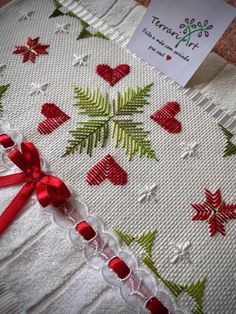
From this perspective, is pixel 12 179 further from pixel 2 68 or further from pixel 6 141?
pixel 2 68

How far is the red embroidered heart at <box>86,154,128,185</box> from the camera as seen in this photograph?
0.53 m

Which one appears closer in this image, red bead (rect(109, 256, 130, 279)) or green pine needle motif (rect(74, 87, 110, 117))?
red bead (rect(109, 256, 130, 279))

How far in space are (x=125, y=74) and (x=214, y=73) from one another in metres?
0.16

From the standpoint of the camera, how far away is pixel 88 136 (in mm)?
561

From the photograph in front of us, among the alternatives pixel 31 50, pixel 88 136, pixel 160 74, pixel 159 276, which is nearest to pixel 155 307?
pixel 159 276

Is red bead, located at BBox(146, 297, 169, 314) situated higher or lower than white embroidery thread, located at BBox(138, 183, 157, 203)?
lower

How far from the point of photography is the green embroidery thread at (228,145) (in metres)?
0.56

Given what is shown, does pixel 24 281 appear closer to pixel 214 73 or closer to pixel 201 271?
pixel 201 271

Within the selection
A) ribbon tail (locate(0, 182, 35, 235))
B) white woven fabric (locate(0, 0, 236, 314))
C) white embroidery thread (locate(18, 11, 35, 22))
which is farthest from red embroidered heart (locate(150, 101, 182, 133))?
white embroidery thread (locate(18, 11, 35, 22))

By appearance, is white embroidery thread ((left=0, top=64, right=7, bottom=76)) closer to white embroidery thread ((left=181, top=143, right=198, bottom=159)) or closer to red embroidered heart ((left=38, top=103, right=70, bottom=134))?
red embroidered heart ((left=38, top=103, right=70, bottom=134))


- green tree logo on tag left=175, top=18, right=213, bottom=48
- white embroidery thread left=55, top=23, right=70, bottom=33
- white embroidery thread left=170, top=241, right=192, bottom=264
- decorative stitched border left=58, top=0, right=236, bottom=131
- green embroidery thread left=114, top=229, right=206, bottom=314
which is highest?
green tree logo on tag left=175, top=18, right=213, bottom=48

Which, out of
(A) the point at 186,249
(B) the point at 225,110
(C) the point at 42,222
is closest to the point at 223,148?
(B) the point at 225,110

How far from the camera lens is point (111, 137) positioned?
1.85ft

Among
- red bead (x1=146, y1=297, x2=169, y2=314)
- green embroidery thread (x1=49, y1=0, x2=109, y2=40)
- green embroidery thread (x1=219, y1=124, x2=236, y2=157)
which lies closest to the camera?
red bead (x1=146, y1=297, x2=169, y2=314)
